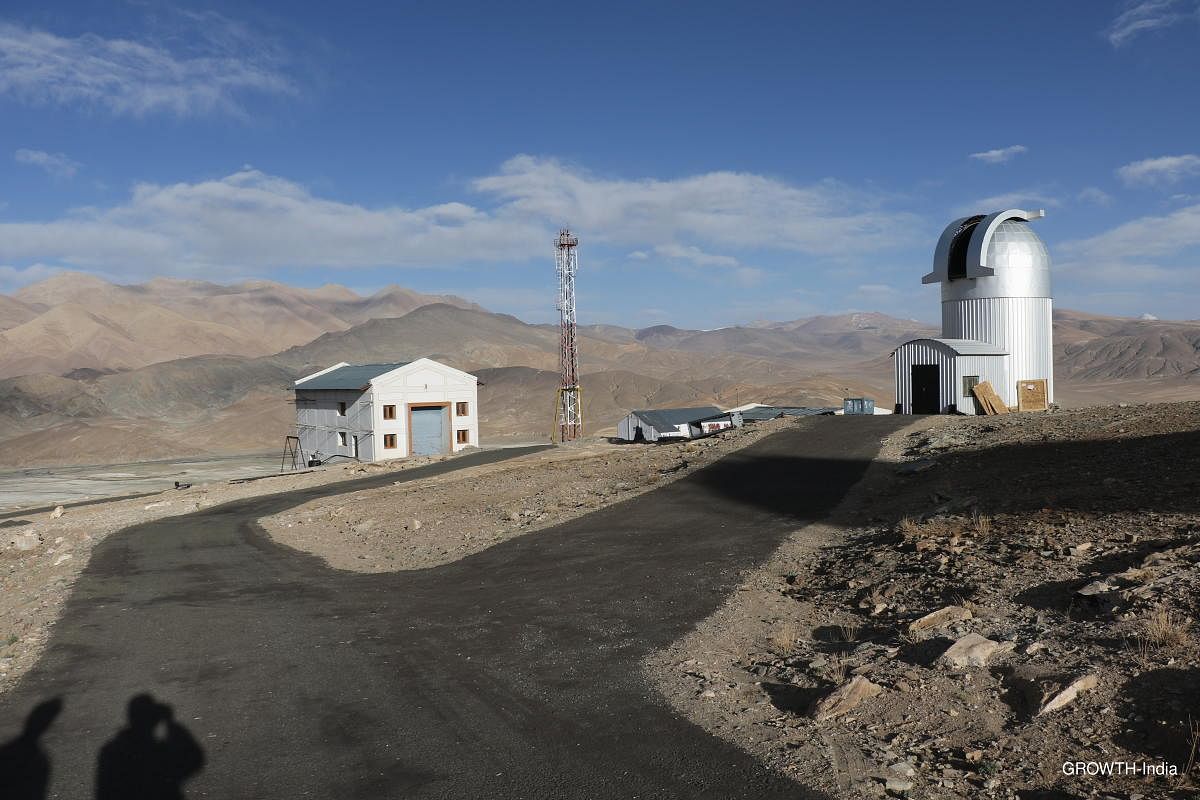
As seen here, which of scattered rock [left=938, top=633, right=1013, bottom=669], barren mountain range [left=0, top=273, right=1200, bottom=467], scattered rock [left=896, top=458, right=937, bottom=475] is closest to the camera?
scattered rock [left=938, top=633, right=1013, bottom=669]

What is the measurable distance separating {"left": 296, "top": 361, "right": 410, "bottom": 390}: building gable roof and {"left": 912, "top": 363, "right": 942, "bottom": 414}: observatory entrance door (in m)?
29.7

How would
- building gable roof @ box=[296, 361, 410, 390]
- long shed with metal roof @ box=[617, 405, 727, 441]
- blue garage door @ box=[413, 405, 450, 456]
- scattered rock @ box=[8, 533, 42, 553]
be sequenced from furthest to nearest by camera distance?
1. blue garage door @ box=[413, 405, 450, 456]
2. building gable roof @ box=[296, 361, 410, 390]
3. long shed with metal roof @ box=[617, 405, 727, 441]
4. scattered rock @ box=[8, 533, 42, 553]

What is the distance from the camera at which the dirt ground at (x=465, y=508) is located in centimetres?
1711

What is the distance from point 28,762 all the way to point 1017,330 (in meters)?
31.8

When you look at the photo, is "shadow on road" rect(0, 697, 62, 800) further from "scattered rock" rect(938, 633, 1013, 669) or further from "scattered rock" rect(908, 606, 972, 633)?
"scattered rock" rect(908, 606, 972, 633)

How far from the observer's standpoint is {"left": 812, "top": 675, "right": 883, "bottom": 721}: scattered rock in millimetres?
6484

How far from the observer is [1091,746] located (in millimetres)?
5500

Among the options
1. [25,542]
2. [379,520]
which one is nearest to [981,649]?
[379,520]

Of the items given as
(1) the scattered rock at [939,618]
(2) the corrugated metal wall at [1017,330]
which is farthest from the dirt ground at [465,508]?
(1) the scattered rock at [939,618]

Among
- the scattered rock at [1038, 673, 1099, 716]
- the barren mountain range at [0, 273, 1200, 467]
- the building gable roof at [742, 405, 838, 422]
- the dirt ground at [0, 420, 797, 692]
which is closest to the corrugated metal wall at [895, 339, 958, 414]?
the dirt ground at [0, 420, 797, 692]

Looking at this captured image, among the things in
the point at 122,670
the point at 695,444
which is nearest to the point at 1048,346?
the point at 695,444

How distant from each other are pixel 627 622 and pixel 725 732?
347 centimetres

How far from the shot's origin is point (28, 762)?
21.6 ft

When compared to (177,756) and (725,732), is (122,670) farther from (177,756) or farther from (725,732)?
(725,732)
